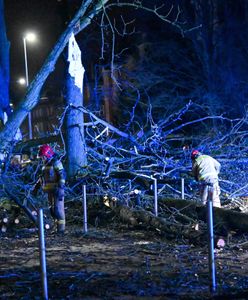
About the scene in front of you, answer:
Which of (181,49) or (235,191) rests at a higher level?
(181,49)

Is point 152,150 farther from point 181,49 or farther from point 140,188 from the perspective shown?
point 181,49

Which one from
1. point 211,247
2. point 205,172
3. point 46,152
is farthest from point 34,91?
point 211,247

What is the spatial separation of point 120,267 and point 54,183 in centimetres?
333

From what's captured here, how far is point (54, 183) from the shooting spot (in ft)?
30.6

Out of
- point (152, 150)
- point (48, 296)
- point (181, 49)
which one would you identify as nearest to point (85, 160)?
point (152, 150)

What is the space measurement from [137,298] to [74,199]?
21.1 ft

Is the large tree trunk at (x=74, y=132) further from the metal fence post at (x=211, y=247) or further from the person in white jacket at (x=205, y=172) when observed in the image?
the metal fence post at (x=211, y=247)

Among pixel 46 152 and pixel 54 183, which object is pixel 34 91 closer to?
pixel 46 152

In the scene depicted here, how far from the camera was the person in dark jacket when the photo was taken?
9.20 meters

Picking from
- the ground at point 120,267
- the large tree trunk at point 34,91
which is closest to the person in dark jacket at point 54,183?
the ground at point 120,267

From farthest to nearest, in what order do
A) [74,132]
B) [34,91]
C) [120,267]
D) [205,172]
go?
[74,132] → [34,91] → [205,172] → [120,267]

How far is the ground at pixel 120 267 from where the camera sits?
521 centimetres

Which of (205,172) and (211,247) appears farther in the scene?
(205,172)

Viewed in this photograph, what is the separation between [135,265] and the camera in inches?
253
